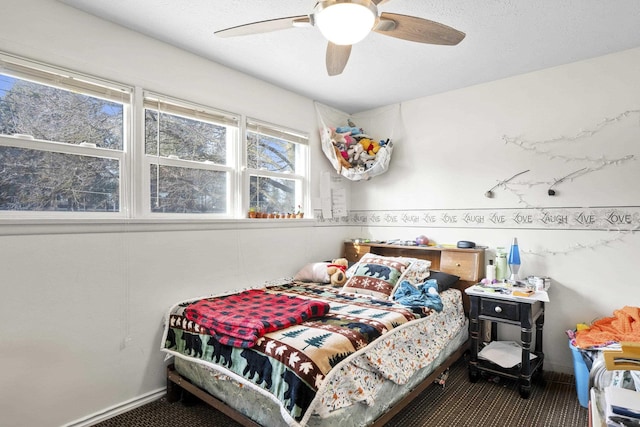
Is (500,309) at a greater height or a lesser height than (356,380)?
greater

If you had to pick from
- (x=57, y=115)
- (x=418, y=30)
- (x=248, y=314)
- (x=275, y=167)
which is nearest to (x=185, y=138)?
(x=57, y=115)

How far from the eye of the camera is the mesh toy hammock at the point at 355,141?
357 centimetres

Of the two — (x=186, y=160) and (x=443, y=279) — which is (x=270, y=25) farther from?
(x=443, y=279)

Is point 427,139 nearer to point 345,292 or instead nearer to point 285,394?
point 345,292

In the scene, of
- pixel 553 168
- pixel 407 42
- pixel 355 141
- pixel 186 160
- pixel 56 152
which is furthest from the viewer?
pixel 355 141

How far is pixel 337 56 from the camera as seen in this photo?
6.08 ft

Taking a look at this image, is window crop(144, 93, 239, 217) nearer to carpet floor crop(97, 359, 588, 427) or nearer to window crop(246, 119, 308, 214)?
window crop(246, 119, 308, 214)

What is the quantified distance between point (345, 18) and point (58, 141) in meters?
1.87

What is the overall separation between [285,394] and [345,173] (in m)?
2.51

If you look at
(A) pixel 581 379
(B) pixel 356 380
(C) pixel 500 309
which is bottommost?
(A) pixel 581 379

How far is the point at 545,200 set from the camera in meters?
2.85

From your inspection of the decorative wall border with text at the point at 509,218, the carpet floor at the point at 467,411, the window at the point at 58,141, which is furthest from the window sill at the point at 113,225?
the carpet floor at the point at 467,411

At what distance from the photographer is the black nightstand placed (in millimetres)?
2373

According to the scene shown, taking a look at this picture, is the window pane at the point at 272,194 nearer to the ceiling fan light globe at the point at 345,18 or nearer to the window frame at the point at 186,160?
the window frame at the point at 186,160
